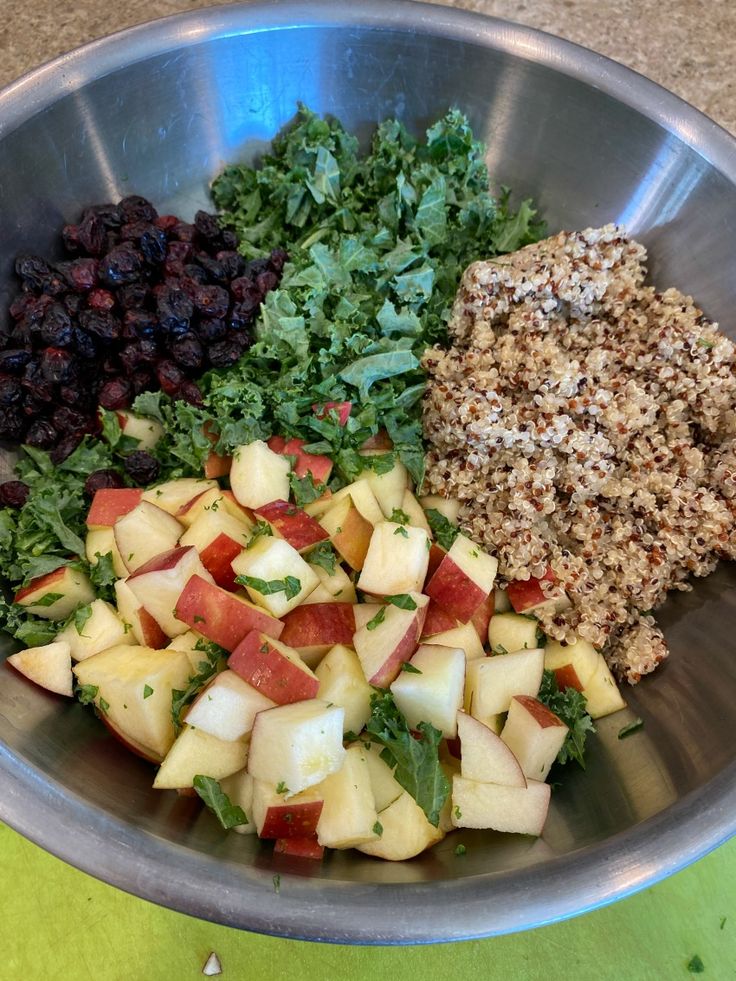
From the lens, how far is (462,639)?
1.65 m

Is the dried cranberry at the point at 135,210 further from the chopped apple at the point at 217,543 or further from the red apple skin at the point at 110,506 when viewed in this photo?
the chopped apple at the point at 217,543

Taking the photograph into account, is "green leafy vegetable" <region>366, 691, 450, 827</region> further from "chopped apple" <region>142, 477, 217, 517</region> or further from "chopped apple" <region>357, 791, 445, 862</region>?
"chopped apple" <region>142, 477, 217, 517</region>

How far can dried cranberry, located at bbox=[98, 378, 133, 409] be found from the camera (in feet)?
6.25

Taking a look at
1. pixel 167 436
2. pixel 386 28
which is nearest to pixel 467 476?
pixel 167 436

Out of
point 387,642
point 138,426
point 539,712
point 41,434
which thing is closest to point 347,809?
point 387,642

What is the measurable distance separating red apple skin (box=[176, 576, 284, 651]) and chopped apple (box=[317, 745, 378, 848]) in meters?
0.34

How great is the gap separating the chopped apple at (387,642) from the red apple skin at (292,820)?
0.91 ft

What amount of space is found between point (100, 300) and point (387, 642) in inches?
46.6

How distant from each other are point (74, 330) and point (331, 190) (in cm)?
89

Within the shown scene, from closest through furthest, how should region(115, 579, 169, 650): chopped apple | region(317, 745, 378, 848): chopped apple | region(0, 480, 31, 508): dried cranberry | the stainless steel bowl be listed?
1. the stainless steel bowl
2. region(317, 745, 378, 848): chopped apple
3. region(115, 579, 169, 650): chopped apple
4. region(0, 480, 31, 508): dried cranberry

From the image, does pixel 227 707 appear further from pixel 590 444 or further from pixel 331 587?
pixel 590 444

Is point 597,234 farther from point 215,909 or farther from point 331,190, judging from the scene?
point 215,909

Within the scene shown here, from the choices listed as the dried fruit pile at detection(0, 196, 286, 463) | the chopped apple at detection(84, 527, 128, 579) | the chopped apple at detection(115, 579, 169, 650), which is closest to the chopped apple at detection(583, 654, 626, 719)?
the chopped apple at detection(115, 579, 169, 650)

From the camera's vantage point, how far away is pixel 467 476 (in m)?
1.82
